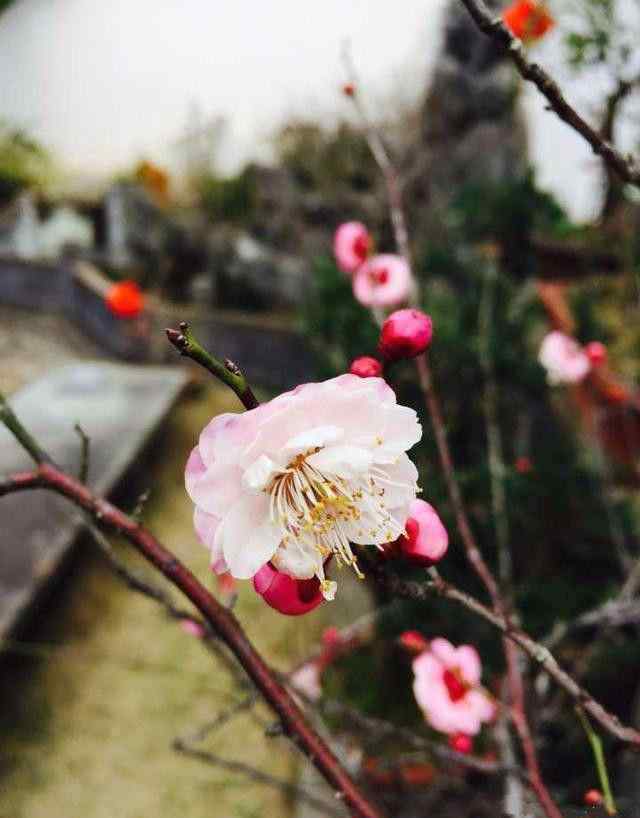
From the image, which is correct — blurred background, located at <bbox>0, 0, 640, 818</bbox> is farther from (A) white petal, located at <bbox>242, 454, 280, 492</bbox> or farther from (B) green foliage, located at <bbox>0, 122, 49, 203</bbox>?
(B) green foliage, located at <bbox>0, 122, 49, 203</bbox>

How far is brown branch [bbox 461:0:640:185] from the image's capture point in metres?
0.45

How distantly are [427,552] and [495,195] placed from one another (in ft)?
13.1

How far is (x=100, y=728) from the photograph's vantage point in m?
2.04

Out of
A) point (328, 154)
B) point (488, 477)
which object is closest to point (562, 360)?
point (488, 477)

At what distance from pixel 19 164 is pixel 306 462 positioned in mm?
12394

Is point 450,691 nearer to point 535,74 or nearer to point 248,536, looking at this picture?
point 248,536

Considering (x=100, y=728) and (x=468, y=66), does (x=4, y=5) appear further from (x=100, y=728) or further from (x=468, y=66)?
(x=468, y=66)

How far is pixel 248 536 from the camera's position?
0.38 m

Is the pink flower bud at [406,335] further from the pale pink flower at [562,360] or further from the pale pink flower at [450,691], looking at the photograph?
the pale pink flower at [562,360]

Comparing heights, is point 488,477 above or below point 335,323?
below

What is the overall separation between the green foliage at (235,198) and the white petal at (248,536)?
863cm

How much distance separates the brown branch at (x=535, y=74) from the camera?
17.7 inches

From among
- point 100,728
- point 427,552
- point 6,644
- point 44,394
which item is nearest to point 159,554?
point 427,552

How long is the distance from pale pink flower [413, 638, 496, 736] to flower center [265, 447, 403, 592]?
55 cm
